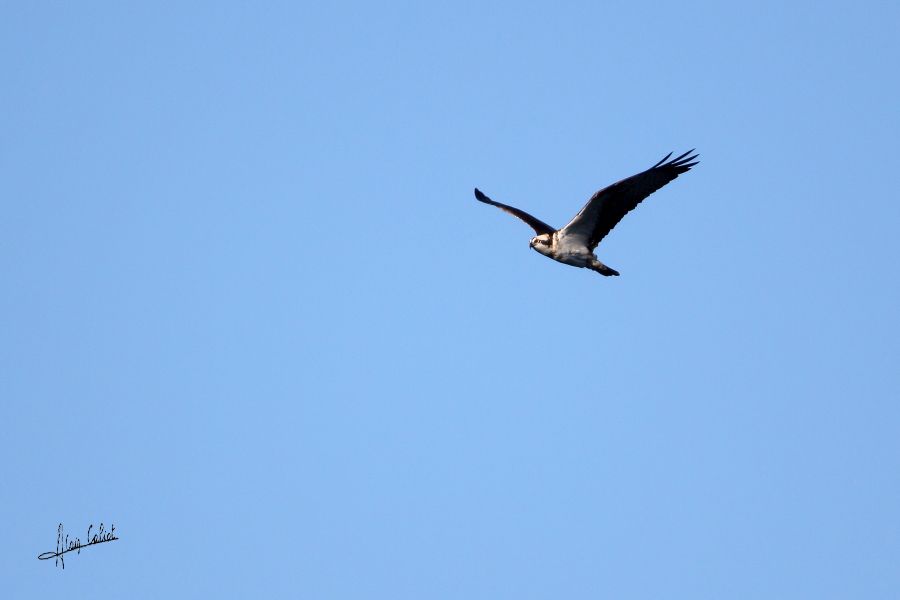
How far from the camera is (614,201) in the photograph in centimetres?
2634

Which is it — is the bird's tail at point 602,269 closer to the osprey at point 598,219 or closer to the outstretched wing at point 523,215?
the osprey at point 598,219

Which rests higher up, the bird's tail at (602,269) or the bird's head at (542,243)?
the bird's head at (542,243)

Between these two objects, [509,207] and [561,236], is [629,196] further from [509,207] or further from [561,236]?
[509,207]

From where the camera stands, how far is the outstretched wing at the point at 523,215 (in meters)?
29.6

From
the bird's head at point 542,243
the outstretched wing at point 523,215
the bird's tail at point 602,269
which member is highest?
the outstretched wing at point 523,215

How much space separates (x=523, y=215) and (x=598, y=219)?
4120 mm

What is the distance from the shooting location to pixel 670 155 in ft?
83.3

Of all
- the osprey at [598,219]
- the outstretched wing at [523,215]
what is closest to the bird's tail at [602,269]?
the osprey at [598,219]

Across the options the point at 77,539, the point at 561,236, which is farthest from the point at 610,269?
the point at 77,539

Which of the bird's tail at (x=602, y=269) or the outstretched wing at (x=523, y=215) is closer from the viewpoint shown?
the bird's tail at (x=602, y=269)

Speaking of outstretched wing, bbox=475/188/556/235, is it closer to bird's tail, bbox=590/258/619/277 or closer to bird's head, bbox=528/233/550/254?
bird's head, bbox=528/233/550/254

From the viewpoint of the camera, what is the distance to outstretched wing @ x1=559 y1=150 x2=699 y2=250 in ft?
84.4

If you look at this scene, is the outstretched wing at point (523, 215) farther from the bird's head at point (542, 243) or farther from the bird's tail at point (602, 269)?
the bird's tail at point (602, 269)

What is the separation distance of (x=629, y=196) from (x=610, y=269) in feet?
8.03
